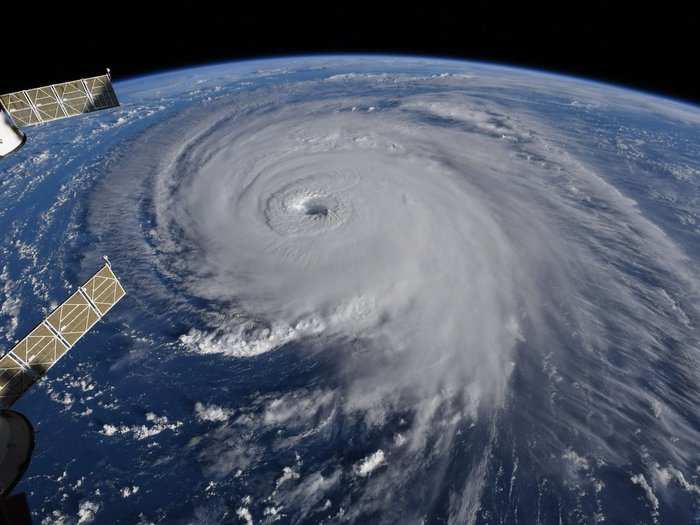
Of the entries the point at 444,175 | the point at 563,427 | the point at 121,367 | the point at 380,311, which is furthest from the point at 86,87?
the point at 444,175

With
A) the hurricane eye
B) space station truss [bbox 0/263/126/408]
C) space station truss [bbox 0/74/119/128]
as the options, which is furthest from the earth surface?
space station truss [bbox 0/74/119/128]

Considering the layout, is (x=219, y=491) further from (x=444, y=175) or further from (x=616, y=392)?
(x=444, y=175)

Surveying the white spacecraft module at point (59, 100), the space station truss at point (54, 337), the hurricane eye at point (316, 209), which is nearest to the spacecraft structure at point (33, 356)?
the space station truss at point (54, 337)

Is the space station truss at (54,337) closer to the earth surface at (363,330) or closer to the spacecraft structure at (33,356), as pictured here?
the spacecraft structure at (33,356)

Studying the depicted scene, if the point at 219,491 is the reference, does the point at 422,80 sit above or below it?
above

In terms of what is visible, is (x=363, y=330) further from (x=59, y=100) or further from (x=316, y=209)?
(x=59, y=100)

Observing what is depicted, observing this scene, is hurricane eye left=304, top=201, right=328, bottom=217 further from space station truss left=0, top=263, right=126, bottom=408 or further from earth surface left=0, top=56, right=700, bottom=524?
space station truss left=0, top=263, right=126, bottom=408
